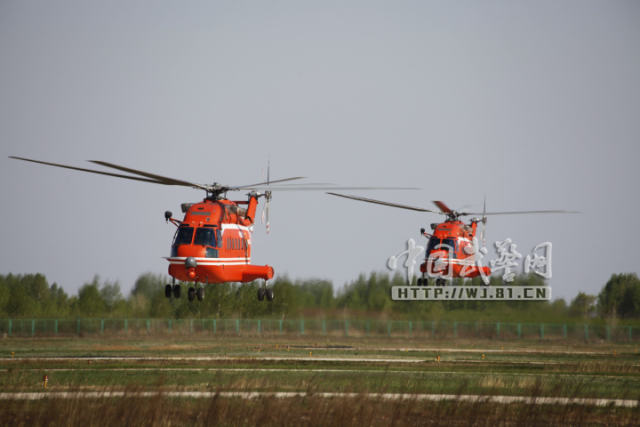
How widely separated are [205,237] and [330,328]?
1784 inches

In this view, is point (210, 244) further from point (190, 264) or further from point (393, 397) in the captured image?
point (393, 397)

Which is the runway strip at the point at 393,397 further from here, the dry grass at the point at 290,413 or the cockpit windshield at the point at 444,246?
the cockpit windshield at the point at 444,246

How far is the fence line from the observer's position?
259 feet

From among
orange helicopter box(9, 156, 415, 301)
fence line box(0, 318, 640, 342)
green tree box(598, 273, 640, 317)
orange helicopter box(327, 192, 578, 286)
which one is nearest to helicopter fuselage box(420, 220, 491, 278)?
orange helicopter box(327, 192, 578, 286)

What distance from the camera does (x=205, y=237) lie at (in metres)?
37.8

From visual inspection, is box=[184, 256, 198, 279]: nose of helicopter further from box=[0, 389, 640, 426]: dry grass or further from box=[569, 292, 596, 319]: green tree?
box=[569, 292, 596, 319]: green tree

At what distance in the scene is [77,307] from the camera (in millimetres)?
92250

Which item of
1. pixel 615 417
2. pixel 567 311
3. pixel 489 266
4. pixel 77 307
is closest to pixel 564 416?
pixel 615 417

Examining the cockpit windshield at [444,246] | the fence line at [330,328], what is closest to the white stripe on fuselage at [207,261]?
the cockpit windshield at [444,246]

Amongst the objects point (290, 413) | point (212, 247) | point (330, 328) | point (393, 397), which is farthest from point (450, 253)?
point (330, 328)

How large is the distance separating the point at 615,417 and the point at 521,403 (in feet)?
10.4

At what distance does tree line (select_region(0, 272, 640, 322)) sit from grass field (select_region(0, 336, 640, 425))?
14568 mm

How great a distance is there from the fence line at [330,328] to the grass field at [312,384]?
12.2 m

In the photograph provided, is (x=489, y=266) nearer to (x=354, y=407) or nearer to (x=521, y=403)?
(x=521, y=403)
